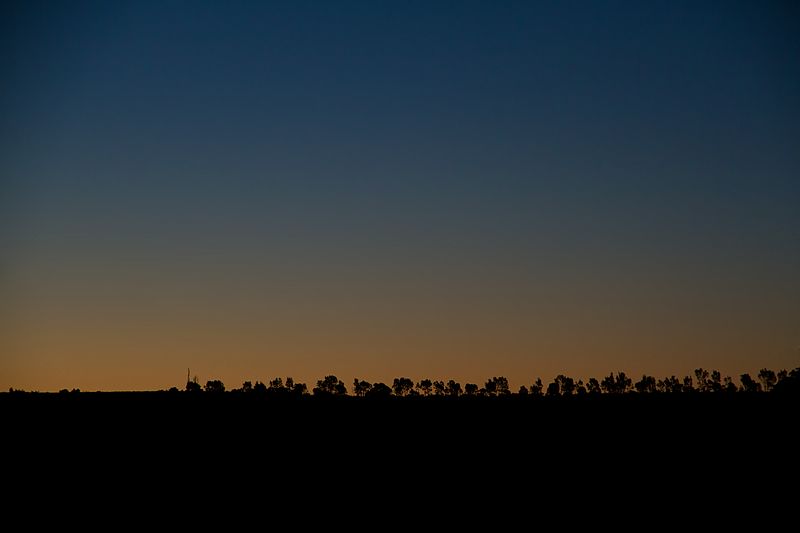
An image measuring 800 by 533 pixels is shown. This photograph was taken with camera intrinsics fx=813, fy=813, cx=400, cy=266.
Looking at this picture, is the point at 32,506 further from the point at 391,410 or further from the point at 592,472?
the point at 592,472

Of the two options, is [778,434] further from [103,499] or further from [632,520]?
[103,499]

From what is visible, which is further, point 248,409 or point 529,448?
point 248,409

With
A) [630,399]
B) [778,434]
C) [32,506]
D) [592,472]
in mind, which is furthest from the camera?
[630,399]

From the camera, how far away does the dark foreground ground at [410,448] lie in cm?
4931

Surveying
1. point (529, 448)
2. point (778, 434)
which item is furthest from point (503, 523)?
point (778, 434)

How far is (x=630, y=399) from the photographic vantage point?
71312 mm

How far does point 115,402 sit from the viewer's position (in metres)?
67.7

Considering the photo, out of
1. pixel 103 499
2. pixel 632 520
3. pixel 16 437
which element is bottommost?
pixel 632 520

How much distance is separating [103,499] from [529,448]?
2775 cm

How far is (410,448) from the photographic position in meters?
56.5

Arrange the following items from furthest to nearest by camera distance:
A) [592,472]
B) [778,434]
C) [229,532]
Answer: [778,434] < [592,472] < [229,532]

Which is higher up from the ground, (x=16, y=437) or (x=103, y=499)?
(x=16, y=437)

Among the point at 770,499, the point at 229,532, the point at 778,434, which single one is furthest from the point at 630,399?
the point at 229,532

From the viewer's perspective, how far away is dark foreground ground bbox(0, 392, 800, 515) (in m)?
49.3
